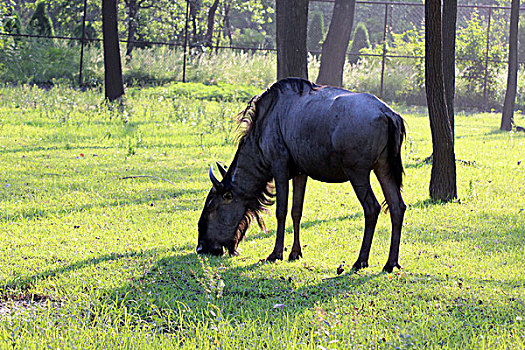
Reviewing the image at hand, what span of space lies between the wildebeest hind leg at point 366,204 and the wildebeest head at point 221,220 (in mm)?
1436

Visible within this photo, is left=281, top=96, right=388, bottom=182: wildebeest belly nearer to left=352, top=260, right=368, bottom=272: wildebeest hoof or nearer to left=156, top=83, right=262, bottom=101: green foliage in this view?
left=352, top=260, right=368, bottom=272: wildebeest hoof

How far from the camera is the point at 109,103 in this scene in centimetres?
1959

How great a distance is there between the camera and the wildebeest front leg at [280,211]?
6.91m

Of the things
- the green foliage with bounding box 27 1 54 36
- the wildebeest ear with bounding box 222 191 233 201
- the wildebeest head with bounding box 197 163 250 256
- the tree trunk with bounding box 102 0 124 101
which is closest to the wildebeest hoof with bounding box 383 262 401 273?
the wildebeest head with bounding box 197 163 250 256

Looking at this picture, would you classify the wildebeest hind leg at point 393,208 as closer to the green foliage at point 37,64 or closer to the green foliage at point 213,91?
the green foliage at point 213,91

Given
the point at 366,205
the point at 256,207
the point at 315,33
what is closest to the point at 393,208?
the point at 366,205

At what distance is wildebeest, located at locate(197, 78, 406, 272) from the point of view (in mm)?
6215

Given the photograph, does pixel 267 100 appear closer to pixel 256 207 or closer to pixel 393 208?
pixel 256 207

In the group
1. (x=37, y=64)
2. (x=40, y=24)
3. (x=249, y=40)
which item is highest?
(x=249, y=40)

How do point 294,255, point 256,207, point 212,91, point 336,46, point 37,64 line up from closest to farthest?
point 294,255 → point 256,207 → point 212,91 → point 336,46 → point 37,64

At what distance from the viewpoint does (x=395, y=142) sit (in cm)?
626

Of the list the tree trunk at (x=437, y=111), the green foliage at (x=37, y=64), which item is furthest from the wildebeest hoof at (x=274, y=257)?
the green foliage at (x=37, y=64)

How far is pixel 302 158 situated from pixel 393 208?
1.00 m

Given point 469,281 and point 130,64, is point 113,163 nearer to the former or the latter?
point 469,281
